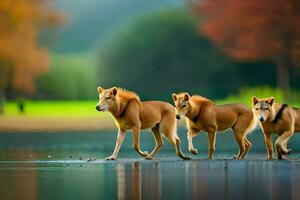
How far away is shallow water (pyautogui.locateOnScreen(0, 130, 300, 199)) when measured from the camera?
1187 cm

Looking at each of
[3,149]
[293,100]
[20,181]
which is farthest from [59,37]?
[20,181]

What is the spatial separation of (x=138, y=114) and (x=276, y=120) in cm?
191

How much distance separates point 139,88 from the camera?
34.4 metres

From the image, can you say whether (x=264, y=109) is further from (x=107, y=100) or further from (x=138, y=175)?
(x=138, y=175)

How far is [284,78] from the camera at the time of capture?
34812 millimetres

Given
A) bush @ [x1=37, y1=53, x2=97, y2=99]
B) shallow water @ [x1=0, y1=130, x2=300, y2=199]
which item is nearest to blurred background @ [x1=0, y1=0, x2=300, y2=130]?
bush @ [x1=37, y1=53, x2=97, y2=99]

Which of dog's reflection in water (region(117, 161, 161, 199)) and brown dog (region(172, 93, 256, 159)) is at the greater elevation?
brown dog (region(172, 93, 256, 159))

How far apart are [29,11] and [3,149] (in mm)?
15264

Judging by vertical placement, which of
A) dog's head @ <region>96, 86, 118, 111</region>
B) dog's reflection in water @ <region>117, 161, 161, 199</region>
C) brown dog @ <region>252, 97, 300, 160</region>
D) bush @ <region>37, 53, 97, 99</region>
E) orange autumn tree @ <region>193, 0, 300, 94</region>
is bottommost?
dog's reflection in water @ <region>117, 161, 161, 199</region>

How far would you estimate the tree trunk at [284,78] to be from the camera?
34697 mm

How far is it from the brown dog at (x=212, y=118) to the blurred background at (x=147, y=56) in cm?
1666

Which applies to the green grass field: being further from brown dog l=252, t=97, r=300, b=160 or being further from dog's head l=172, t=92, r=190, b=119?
brown dog l=252, t=97, r=300, b=160

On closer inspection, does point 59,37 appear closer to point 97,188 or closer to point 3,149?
point 3,149

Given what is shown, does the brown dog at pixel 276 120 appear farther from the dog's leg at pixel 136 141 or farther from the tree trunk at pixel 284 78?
the tree trunk at pixel 284 78
